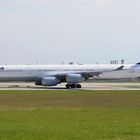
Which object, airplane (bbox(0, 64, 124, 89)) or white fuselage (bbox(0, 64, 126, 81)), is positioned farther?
white fuselage (bbox(0, 64, 126, 81))

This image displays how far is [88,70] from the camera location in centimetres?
6612

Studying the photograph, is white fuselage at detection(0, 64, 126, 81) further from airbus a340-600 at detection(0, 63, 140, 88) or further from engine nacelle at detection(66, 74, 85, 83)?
engine nacelle at detection(66, 74, 85, 83)

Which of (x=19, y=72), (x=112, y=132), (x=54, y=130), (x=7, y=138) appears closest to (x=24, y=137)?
(x=7, y=138)

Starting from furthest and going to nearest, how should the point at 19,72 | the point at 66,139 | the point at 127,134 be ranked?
the point at 19,72 < the point at 127,134 < the point at 66,139

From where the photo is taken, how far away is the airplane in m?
63.2

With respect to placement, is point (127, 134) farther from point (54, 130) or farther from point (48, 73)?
point (48, 73)

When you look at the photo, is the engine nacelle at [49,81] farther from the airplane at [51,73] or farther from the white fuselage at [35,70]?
the white fuselage at [35,70]

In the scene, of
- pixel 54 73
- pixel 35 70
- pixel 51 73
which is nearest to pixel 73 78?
pixel 54 73

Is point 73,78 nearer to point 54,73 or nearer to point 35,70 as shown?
point 54,73

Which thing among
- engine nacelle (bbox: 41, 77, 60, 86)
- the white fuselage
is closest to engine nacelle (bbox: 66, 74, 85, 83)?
engine nacelle (bbox: 41, 77, 60, 86)

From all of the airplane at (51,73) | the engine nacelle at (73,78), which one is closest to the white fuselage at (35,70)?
the airplane at (51,73)

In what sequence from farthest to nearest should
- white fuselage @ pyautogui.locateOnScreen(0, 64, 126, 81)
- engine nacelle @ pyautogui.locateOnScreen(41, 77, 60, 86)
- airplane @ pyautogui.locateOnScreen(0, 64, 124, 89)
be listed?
white fuselage @ pyautogui.locateOnScreen(0, 64, 126, 81)
airplane @ pyautogui.locateOnScreen(0, 64, 124, 89)
engine nacelle @ pyautogui.locateOnScreen(41, 77, 60, 86)

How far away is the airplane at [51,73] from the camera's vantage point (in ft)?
207

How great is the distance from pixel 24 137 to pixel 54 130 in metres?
1.60
